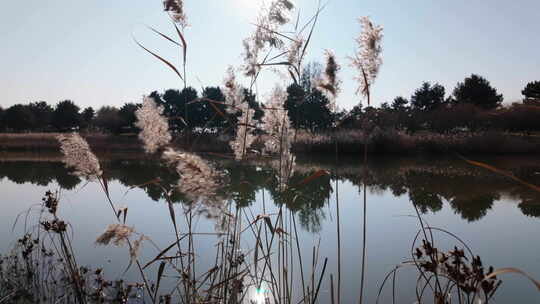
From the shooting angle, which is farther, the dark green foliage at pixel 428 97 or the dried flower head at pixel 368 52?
the dark green foliage at pixel 428 97

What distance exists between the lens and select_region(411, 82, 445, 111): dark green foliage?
29.5 metres

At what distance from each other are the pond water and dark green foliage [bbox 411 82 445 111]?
79.7 feet

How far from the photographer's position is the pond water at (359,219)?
7.82 feet

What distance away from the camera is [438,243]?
10.6ft

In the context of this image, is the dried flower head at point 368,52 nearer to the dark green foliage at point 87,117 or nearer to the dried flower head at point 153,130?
the dried flower head at point 153,130

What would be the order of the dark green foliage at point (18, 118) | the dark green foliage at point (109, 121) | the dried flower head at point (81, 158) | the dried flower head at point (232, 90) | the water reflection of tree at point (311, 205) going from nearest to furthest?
1. the dried flower head at point (81, 158)
2. the dried flower head at point (232, 90)
3. the water reflection of tree at point (311, 205)
4. the dark green foliage at point (109, 121)
5. the dark green foliage at point (18, 118)

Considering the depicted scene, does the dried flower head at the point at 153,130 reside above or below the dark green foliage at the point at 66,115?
below

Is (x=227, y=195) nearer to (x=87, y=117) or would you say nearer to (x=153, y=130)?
(x=153, y=130)

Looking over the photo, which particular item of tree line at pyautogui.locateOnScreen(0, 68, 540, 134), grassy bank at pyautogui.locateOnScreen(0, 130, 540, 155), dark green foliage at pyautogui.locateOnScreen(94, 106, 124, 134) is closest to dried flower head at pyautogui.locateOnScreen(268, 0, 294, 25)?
grassy bank at pyautogui.locateOnScreen(0, 130, 540, 155)

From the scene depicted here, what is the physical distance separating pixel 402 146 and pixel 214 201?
12.4 m

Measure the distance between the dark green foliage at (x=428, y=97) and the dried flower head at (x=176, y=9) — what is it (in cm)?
3039

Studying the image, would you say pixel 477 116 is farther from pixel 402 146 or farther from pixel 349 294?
pixel 349 294

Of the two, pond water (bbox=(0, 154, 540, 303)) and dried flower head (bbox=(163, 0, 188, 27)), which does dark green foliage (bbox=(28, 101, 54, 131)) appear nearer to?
pond water (bbox=(0, 154, 540, 303))

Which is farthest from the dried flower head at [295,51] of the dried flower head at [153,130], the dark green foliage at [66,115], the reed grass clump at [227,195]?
the dark green foliage at [66,115]
